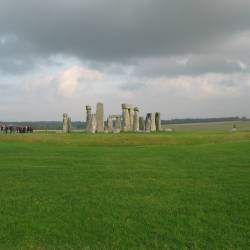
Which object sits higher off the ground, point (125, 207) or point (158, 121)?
point (158, 121)

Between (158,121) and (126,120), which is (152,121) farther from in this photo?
(126,120)

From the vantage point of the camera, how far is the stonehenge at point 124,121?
30.9 m

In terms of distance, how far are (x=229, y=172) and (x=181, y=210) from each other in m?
4.05

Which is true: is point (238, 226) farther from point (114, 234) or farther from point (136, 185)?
point (136, 185)

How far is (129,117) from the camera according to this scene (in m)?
34.4

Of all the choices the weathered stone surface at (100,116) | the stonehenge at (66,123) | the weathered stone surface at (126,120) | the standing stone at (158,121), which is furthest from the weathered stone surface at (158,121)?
the stonehenge at (66,123)

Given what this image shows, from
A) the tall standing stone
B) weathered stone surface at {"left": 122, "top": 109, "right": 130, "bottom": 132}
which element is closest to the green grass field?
weathered stone surface at {"left": 122, "top": 109, "right": 130, "bottom": 132}

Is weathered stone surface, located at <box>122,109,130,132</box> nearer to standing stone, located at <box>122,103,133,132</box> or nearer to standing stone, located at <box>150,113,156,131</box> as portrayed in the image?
standing stone, located at <box>122,103,133,132</box>

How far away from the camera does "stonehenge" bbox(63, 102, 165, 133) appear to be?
3089cm

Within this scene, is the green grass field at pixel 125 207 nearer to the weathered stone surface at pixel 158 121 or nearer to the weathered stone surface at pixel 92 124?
the weathered stone surface at pixel 92 124

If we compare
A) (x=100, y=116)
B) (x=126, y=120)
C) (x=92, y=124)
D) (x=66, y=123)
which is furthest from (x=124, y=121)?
(x=66, y=123)

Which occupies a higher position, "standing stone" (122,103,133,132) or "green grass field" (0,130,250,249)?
"standing stone" (122,103,133,132)

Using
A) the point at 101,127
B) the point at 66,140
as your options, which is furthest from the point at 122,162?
the point at 101,127

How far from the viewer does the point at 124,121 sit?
3369 cm
